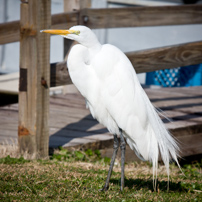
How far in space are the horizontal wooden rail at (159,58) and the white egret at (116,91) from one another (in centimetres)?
107

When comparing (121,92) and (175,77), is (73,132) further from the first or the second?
(175,77)

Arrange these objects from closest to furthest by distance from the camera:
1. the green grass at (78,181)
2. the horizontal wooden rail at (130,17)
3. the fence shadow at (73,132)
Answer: the green grass at (78,181) → the fence shadow at (73,132) → the horizontal wooden rail at (130,17)

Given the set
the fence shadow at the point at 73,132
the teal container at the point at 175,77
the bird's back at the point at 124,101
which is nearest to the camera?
the bird's back at the point at 124,101

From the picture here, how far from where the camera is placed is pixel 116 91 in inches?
128

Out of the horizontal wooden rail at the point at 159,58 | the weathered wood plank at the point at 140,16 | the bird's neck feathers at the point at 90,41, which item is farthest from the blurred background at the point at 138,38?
the bird's neck feathers at the point at 90,41

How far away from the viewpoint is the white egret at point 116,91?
3213mm

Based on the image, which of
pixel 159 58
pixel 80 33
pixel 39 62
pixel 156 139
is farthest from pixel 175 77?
pixel 80 33

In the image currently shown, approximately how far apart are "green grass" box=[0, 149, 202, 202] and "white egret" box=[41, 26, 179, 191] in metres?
0.22

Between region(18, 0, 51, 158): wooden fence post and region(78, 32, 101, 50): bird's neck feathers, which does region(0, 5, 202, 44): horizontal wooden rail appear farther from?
region(78, 32, 101, 50): bird's neck feathers

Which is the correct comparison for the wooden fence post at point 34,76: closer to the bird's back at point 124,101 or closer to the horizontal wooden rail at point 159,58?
the horizontal wooden rail at point 159,58

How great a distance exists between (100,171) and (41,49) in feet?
4.49

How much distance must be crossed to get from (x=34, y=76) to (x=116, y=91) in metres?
1.12

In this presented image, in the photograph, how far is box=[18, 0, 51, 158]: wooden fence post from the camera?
394 cm

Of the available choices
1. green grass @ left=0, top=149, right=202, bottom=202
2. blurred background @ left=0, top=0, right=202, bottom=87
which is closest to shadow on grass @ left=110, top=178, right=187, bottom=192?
green grass @ left=0, top=149, right=202, bottom=202
